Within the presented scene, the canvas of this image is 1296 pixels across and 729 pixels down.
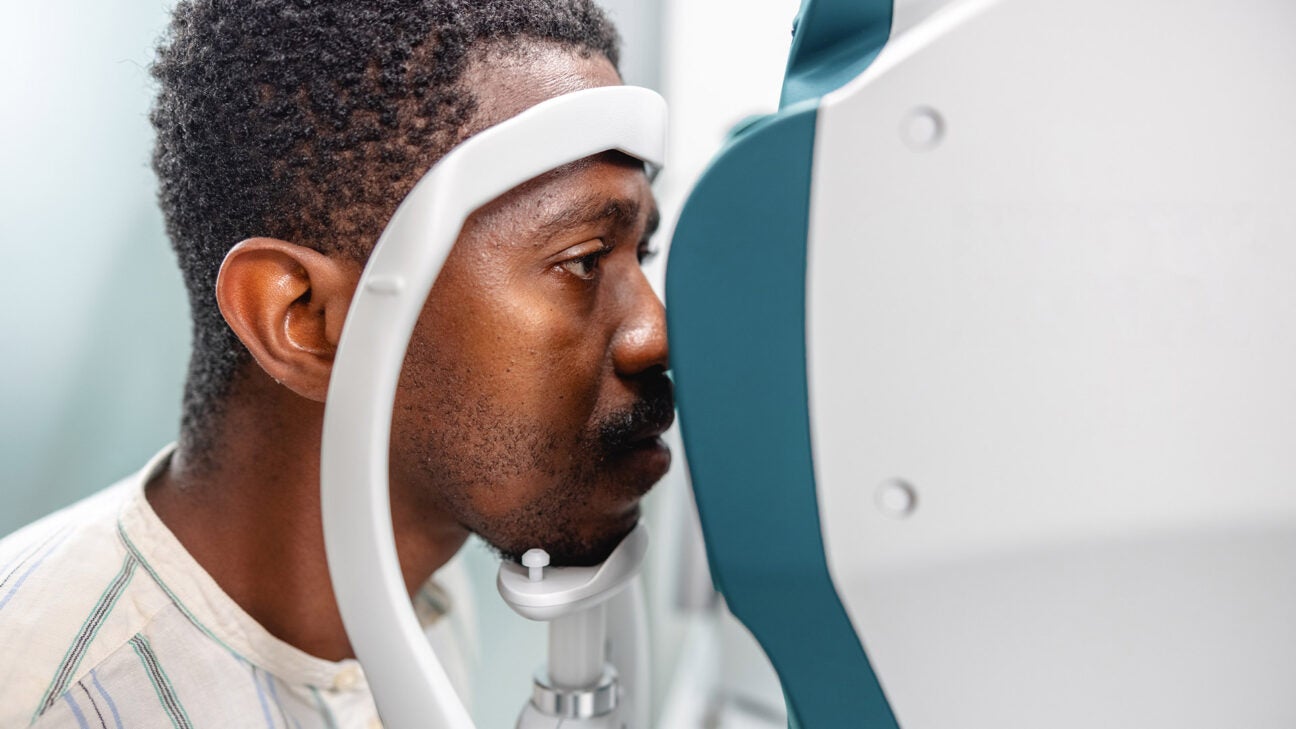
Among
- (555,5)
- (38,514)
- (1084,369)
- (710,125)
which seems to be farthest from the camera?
(710,125)

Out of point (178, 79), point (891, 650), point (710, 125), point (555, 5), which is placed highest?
point (710, 125)

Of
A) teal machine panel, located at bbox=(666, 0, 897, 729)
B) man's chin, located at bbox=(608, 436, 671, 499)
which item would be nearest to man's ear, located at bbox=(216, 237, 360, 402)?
man's chin, located at bbox=(608, 436, 671, 499)

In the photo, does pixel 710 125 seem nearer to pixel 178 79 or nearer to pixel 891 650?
pixel 178 79

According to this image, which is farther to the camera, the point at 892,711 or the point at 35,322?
the point at 35,322

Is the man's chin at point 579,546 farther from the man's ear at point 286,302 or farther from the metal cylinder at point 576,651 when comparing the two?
the man's ear at point 286,302

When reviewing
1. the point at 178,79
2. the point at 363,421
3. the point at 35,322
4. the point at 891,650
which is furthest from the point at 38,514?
the point at 891,650

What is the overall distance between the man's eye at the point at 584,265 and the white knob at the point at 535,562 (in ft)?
0.73

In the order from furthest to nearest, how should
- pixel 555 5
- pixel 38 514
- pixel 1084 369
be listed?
1. pixel 38 514
2. pixel 555 5
3. pixel 1084 369

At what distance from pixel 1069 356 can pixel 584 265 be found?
40 cm

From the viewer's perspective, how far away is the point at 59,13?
0.78m

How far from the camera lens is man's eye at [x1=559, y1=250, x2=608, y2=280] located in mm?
723

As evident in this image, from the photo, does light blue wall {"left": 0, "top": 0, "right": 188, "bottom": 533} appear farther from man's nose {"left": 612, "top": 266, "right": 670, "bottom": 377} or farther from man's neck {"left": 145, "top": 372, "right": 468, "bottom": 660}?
man's nose {"left": 612, "top": 266, "right": 670, "bottom": 377}

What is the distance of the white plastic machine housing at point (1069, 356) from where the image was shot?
1.39ft

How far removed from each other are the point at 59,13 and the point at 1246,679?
99 centimetres
